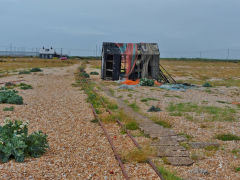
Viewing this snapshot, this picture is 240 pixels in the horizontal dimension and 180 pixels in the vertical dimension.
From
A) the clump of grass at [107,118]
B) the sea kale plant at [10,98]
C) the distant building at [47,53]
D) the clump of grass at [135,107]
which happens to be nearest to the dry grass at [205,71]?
the clump of grass at [135,107]

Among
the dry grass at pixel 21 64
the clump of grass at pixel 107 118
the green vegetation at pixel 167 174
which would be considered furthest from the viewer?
the dry grass at pixel 21 64

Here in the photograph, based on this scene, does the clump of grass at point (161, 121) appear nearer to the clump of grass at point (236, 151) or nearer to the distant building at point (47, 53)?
the clump of grass at point (236, 151)

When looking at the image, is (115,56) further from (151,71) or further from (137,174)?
(137,174)

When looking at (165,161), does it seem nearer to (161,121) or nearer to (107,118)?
(161,121)

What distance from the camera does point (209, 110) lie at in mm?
14727

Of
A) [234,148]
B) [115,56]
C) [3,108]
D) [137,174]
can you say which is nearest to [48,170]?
[137,174]

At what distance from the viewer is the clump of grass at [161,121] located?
11250 mm

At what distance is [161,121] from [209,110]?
4162 millimetres

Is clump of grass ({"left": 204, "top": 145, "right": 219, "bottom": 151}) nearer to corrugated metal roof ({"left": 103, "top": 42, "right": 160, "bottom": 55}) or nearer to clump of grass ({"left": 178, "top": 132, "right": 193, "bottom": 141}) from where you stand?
clump of grass ({"left": 178, "top": 132, "right": 193, "bottom": 141})

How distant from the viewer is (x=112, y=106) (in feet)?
49.4

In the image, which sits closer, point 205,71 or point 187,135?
point 187,135

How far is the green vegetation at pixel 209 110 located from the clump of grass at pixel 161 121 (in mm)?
1867

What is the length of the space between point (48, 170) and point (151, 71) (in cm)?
2419

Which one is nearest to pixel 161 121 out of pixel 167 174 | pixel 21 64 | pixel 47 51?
pixel 167 174
